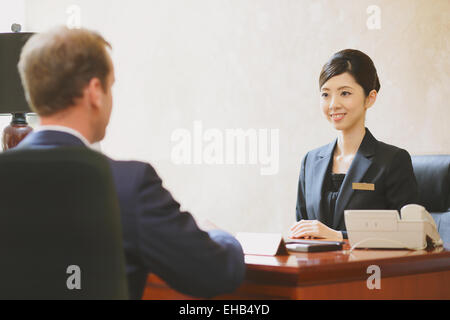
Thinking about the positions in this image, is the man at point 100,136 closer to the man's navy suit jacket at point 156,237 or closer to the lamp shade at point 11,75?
the man's navy suit jacket at point 156,237

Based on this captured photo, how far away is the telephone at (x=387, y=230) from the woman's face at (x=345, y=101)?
0.78 meters

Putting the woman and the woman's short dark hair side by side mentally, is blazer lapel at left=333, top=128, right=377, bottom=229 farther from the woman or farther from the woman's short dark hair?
the woman's short dark hair

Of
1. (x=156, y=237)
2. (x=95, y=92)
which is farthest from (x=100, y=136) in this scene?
(x=156, y=237)

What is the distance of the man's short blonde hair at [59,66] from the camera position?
3.86 feet

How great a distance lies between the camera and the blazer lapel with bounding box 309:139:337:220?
2.51 m

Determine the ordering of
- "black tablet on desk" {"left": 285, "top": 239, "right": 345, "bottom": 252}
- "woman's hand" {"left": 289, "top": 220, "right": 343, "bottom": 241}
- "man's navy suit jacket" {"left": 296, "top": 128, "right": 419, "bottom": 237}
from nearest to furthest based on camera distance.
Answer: "black tablet on desk" {"left": 285, "top": 239, "right": 345, "bottom": 252}
"woman's hand" {"left": 289, "top": 220, "right": 343, "bottom": 241}
"man's navy suit jacket" {"left": 296, "top": 128, "right": 419, "bottom": 237}

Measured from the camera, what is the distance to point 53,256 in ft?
3.23

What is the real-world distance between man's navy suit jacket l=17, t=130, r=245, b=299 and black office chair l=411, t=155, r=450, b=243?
1.60m

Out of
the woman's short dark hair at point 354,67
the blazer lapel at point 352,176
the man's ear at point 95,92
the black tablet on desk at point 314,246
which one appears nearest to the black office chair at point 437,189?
the blazer lapel at point 352,176

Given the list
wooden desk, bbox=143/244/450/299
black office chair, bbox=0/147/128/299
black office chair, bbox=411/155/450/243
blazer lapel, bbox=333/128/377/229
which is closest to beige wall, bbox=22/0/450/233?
black office chair, bbox=411/155/450/243

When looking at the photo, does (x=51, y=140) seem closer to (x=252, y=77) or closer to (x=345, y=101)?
(x=345, y=101)
